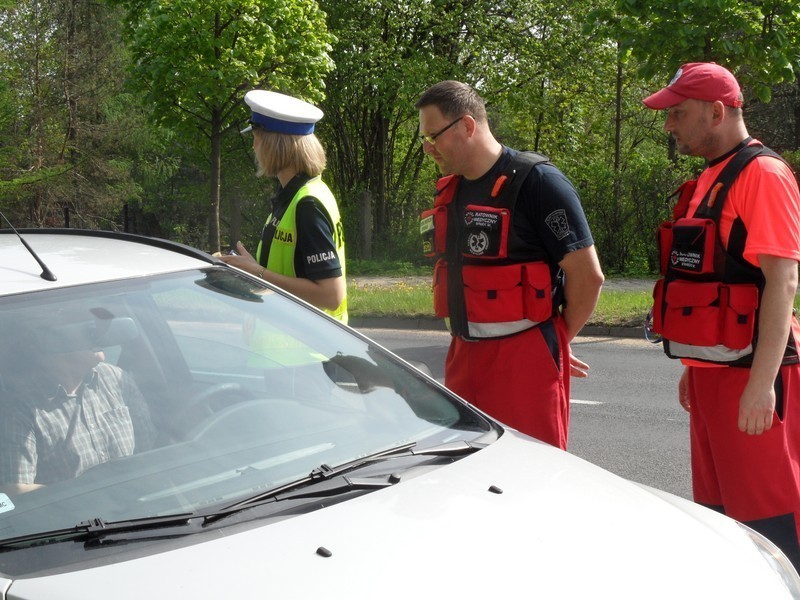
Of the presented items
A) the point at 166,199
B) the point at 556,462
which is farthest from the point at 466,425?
the point at 166,199

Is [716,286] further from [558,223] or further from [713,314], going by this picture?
[558,223]

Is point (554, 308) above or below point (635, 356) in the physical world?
above

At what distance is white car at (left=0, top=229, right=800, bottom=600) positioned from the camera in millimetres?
1977

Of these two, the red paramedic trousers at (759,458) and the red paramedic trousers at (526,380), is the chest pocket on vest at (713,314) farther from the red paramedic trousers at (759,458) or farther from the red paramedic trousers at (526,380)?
the red paramedic trousers at (526,380)

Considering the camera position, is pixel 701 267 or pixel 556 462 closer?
pixel 556 462

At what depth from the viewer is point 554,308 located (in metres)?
3.63

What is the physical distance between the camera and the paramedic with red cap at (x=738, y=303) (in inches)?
124

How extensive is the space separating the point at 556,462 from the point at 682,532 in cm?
39

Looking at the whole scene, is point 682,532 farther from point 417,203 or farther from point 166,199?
point 166,199

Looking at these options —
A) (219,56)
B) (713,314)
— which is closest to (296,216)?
(713,314)

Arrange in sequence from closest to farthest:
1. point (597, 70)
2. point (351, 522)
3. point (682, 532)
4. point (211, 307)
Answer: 1. point (351, 522)
2. point (682, 532)
3. point (211, 307)
4. point (597, 70)

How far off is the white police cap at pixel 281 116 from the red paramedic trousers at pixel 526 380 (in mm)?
1055

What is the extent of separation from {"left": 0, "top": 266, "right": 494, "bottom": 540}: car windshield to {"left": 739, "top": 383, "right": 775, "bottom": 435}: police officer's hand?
0.92 meters

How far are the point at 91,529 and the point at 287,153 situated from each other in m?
2.02
